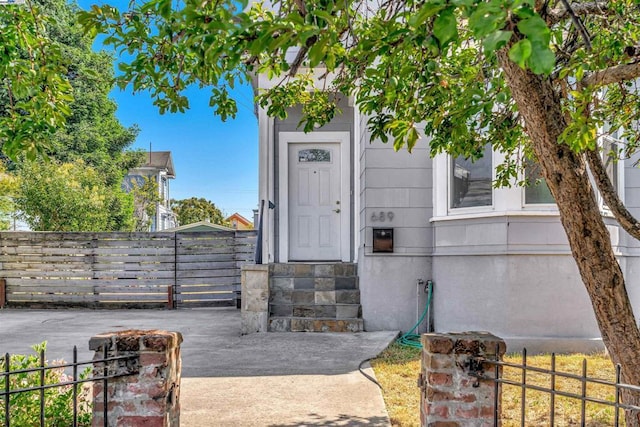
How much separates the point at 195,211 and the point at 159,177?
11.4 meters

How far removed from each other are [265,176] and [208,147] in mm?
27728

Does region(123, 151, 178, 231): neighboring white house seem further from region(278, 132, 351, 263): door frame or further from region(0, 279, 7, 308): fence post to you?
region(278, 132, 351, 263): door frame

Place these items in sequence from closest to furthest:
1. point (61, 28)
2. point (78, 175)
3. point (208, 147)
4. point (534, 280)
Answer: point (534, 280), point (78, 175), point (61, 28), point (208, 147)

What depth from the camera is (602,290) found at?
2559 millimetres

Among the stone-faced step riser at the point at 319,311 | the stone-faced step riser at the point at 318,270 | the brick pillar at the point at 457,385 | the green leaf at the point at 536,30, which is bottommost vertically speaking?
the stone-faced step riser at the point at 319,311

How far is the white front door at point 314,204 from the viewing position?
8.04 m

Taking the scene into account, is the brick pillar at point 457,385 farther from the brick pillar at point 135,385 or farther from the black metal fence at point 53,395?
the black metal fence at point 53,395

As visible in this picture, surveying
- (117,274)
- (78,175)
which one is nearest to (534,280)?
(117,274)

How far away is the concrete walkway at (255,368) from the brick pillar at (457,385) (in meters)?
1.00

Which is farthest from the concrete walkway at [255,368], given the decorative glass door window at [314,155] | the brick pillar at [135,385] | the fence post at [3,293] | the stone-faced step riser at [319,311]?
the decorative glass door window at [314,155]

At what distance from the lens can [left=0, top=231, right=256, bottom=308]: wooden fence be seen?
9.90 metres

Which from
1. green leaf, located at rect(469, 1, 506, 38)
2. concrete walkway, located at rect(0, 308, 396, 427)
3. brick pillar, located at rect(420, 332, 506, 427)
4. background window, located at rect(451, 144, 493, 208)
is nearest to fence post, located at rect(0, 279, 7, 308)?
concrete walkway, located at rect(0, 308, 396, 427)

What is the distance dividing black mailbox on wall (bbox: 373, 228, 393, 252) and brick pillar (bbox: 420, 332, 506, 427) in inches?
160

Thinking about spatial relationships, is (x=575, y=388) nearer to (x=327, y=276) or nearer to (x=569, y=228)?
(x=569, y=228)
